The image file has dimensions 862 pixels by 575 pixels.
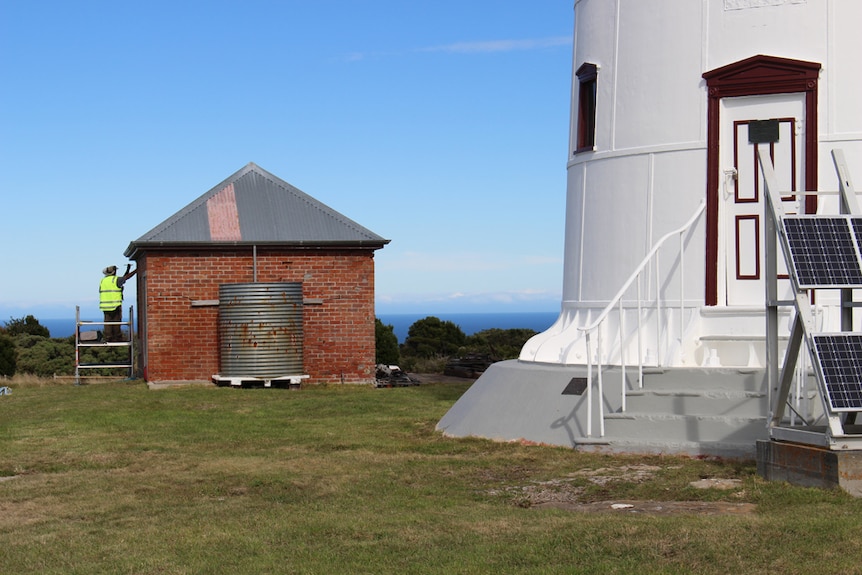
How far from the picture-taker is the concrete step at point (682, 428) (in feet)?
37.3

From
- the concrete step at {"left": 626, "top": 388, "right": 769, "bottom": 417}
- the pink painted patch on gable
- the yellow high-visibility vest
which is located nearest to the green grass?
the concrete step at {"left": 626, "top": 388, "right": 769, "bottom": 417}

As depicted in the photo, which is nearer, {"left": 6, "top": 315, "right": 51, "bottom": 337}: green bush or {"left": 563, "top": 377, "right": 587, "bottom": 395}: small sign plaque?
{"left": 563, "top": 377, "right": 587, "bottom": 395}: small sign plaque

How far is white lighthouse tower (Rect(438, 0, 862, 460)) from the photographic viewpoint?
12688 millimetres

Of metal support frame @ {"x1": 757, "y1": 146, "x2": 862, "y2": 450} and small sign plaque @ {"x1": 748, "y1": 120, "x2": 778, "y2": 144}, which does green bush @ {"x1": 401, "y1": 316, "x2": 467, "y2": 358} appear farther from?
metal support frame @ {"x1": 757, "y1": 146, "x2": 862, "y2": 450}

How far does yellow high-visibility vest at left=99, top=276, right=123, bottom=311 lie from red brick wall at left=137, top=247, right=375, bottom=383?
2.12 metres

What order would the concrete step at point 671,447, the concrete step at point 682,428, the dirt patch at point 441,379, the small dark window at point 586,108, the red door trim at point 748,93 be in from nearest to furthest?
the concrete step at point 671,447
the concrete step at point 682,428
the red door trim at point 748,93
the small dark window at point 586,108
the dirt patch at point 441,379

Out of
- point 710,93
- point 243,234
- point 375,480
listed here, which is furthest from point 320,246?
point 375,480

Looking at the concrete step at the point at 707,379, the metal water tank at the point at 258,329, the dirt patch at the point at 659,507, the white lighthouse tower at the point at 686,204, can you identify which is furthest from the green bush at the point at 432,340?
the dirt patch at the point at 659,507

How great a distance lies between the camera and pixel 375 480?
1091cm

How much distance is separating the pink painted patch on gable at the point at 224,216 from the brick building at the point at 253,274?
0.02 m

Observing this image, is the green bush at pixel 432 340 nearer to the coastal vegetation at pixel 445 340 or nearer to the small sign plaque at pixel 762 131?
the coastal vegetation at pixel 445 340

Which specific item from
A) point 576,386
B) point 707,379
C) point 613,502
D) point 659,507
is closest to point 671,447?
point 707,379

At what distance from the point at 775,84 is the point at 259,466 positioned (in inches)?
280

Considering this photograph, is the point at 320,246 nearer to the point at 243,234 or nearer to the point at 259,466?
the point at 243,234
